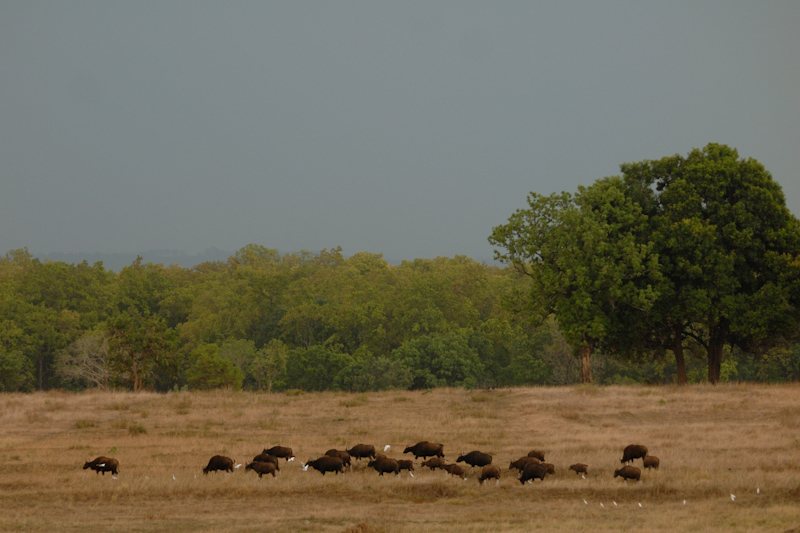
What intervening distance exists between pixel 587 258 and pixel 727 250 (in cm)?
762

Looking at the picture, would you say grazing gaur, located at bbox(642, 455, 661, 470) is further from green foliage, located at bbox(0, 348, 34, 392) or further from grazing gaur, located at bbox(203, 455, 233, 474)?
green foliage, located at bbox(0, 348, 34, 392)

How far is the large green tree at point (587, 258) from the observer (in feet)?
138

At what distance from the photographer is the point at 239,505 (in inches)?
663

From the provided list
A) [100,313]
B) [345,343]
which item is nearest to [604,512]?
[345,343]

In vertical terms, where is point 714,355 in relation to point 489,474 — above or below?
above

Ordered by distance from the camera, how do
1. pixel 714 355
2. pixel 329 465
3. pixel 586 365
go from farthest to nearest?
pixel 586 365 → pixel 714 355 → pixel 329 465

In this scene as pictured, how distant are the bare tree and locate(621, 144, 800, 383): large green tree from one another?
51.6 meters

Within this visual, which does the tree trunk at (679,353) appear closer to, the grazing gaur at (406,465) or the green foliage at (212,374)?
the grazing gaur at (406,465)

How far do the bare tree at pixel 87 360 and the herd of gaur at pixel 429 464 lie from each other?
5481 cm

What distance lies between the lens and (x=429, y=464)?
2031cm

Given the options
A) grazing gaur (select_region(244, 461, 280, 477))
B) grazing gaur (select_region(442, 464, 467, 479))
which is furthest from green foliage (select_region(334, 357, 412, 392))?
grazing gaur (select_region(442, 464, 467, 479))

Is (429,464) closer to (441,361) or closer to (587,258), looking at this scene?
(587,258)

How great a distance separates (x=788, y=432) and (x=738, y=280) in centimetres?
1731

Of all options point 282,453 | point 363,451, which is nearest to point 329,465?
point 363,451
